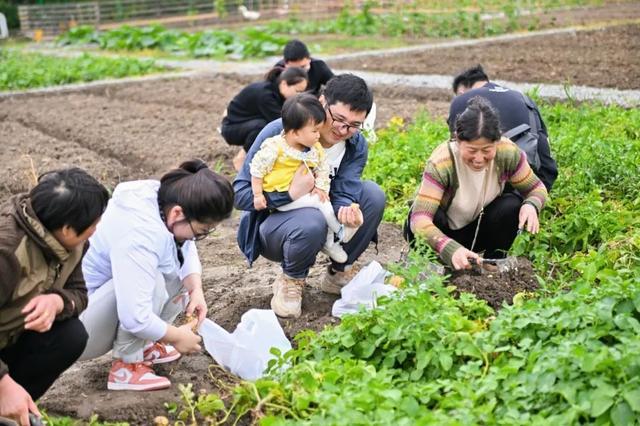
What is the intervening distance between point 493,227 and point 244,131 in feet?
8.59

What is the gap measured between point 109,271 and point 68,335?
0.44 metres

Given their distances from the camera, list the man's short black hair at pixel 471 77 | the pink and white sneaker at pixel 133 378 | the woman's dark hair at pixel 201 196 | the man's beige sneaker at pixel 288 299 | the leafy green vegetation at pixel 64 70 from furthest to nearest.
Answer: the leafy green vegetation at pixel 64 70
the man's short black hair at pixel 471 77
the man's beige sneaker at pixel 288 299
the pink and white sneaker at pixel 133 378
the woman's dark hair at pixel 201 196

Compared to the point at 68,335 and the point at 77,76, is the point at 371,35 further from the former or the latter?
the point at 68,335

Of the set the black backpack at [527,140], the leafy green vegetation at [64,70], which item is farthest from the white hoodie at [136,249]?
the leafy green vegetation at [64,70]

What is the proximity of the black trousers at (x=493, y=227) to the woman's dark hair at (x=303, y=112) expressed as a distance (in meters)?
0.89

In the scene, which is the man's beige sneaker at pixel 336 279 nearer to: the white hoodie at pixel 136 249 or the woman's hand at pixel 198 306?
the woman's hand at pixel 198 306

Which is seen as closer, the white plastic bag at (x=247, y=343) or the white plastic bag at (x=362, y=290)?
the white plastic bag at (x=247, y=343)

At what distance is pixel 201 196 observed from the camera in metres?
3.33

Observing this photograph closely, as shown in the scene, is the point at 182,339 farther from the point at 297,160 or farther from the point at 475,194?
the point at 475,194

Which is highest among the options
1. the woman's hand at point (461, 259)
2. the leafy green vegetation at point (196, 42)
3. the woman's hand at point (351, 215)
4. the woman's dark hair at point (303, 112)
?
the woman's dark hair at point (303, 112)

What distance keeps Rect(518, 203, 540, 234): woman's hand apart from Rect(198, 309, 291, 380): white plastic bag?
55.1 inches

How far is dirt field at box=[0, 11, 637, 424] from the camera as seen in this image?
3.78m

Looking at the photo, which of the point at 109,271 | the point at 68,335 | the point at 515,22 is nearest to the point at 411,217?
the point at 109,271

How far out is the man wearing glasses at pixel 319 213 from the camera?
4277 mm
